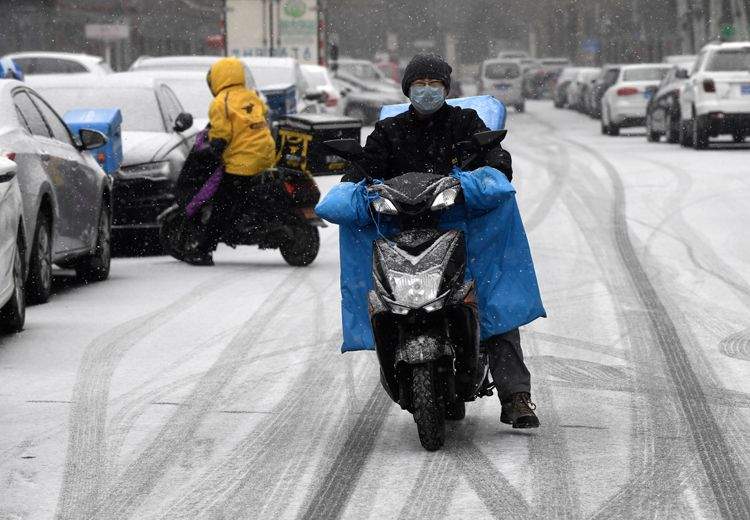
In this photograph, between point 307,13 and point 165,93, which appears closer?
point 165,93

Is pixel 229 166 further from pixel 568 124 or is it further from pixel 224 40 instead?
pixel 568 124

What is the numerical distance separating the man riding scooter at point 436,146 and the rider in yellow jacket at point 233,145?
21.9ft

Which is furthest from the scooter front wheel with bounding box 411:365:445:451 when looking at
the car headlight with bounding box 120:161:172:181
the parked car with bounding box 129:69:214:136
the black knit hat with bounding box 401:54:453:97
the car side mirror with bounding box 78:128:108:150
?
the parked car with bounding box 129:69:214:136

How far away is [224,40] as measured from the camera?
115 feet

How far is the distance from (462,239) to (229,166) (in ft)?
23.7

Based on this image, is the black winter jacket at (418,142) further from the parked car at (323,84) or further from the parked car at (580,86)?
the parked car at (580,86)

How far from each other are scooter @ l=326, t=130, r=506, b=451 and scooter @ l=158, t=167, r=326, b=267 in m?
6.94

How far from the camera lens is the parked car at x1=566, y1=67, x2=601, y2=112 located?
51881 mm

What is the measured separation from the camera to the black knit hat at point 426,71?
6.84m

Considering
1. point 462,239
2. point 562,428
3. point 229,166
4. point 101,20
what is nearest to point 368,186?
point 462,239

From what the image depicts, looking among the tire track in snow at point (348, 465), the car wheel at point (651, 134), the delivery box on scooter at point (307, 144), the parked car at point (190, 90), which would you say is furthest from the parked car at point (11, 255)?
the car wheel at point (651, 134)

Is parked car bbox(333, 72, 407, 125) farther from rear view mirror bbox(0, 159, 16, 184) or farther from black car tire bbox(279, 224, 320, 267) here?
rear view mirror bbox(0, 159, 16, 184)

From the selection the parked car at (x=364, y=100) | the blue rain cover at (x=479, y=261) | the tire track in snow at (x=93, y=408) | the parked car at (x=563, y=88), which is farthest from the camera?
the parked car at (x=563, y=88)

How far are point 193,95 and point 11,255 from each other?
32.9ft
